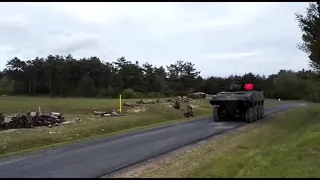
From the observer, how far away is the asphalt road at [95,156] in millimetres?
10531

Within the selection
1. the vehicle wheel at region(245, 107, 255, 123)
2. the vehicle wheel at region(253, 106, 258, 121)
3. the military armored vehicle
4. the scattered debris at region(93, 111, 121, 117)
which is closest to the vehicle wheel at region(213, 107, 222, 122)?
the military armored vehicle

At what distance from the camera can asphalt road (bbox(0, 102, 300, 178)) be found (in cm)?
1053

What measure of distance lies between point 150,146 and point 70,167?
14.5 feet

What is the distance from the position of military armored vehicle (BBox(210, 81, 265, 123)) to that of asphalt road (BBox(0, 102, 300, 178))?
736 cm

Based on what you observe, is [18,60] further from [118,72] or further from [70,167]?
[70,167]

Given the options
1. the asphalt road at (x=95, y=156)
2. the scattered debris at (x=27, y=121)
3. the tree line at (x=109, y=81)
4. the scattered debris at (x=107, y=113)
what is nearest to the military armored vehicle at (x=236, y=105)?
the scattered debris at (x=107, y=113)

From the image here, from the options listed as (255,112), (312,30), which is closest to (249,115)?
(255,112)

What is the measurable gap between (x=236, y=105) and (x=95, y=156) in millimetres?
14279

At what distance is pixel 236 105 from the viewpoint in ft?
83.4

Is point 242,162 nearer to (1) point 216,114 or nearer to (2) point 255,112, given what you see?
(1) point 216,114

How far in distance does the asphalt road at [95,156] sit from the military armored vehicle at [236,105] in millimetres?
7362

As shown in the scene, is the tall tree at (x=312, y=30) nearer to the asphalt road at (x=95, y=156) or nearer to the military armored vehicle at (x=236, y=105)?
the military armored vehicle at (x=236, y=105)

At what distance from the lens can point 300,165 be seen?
392 inches

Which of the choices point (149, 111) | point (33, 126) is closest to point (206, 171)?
point (33, 126)
